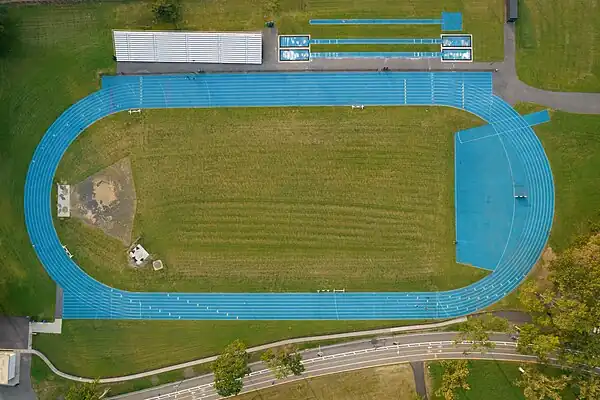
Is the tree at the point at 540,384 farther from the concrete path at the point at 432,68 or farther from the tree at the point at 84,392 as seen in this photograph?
the tree at the point at 84,392

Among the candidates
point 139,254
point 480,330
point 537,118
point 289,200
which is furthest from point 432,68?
point 139,254

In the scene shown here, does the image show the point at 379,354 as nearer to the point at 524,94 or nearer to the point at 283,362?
the point at 283,362

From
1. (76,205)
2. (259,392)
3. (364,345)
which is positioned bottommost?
(259,392)

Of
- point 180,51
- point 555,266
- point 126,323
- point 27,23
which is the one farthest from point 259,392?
point 27,23

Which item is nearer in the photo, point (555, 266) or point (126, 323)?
point (555, 266)

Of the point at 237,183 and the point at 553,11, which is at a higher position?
the point at 553,11

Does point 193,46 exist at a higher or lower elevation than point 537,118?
higher

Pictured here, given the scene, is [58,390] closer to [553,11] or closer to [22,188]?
[22,188]
